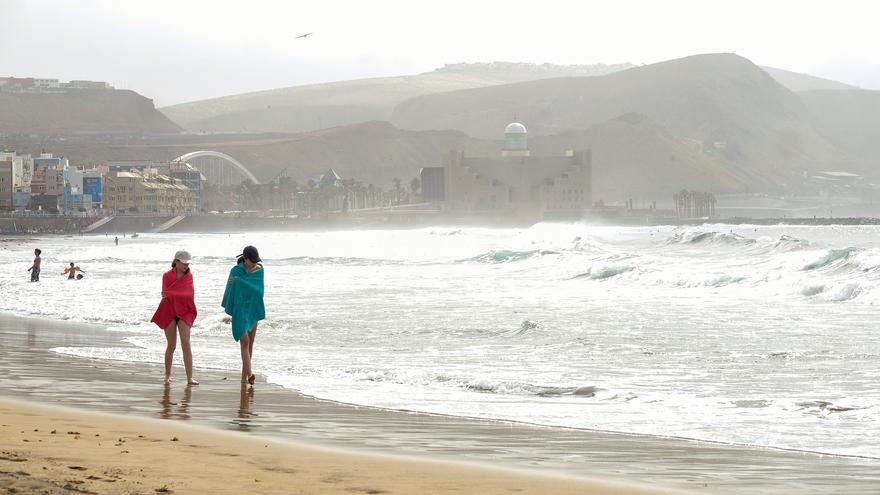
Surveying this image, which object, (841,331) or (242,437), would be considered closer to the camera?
(242,437)

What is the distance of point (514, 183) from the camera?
168375 mm

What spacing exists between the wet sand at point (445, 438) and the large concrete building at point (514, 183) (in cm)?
15053

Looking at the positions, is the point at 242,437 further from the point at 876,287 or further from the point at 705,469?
the point at 876,287

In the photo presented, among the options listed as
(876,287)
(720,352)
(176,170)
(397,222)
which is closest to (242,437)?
(720,352)

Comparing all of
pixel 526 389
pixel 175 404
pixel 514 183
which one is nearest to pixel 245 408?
pixel 175 404

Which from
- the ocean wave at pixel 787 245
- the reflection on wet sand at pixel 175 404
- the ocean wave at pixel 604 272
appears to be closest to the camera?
the reflection on wet sand at pixel 175 404

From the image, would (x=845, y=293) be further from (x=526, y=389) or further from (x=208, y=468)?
(x=208, y=468)

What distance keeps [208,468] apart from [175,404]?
3.77m

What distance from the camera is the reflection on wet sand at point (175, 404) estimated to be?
407 inches

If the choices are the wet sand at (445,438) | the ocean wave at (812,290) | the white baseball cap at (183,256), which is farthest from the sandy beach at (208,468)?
the ocean wave at (812,290)

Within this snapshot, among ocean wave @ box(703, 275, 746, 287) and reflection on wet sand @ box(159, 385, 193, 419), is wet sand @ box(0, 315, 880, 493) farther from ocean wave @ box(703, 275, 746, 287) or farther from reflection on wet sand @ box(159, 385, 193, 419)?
ocean wave @ box(703, 275, 746, 287)

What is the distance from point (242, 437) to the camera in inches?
360

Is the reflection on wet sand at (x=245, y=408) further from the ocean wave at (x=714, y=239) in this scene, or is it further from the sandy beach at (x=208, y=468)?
the ocean wave at (x=714, y=239)

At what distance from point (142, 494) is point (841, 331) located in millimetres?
14819
